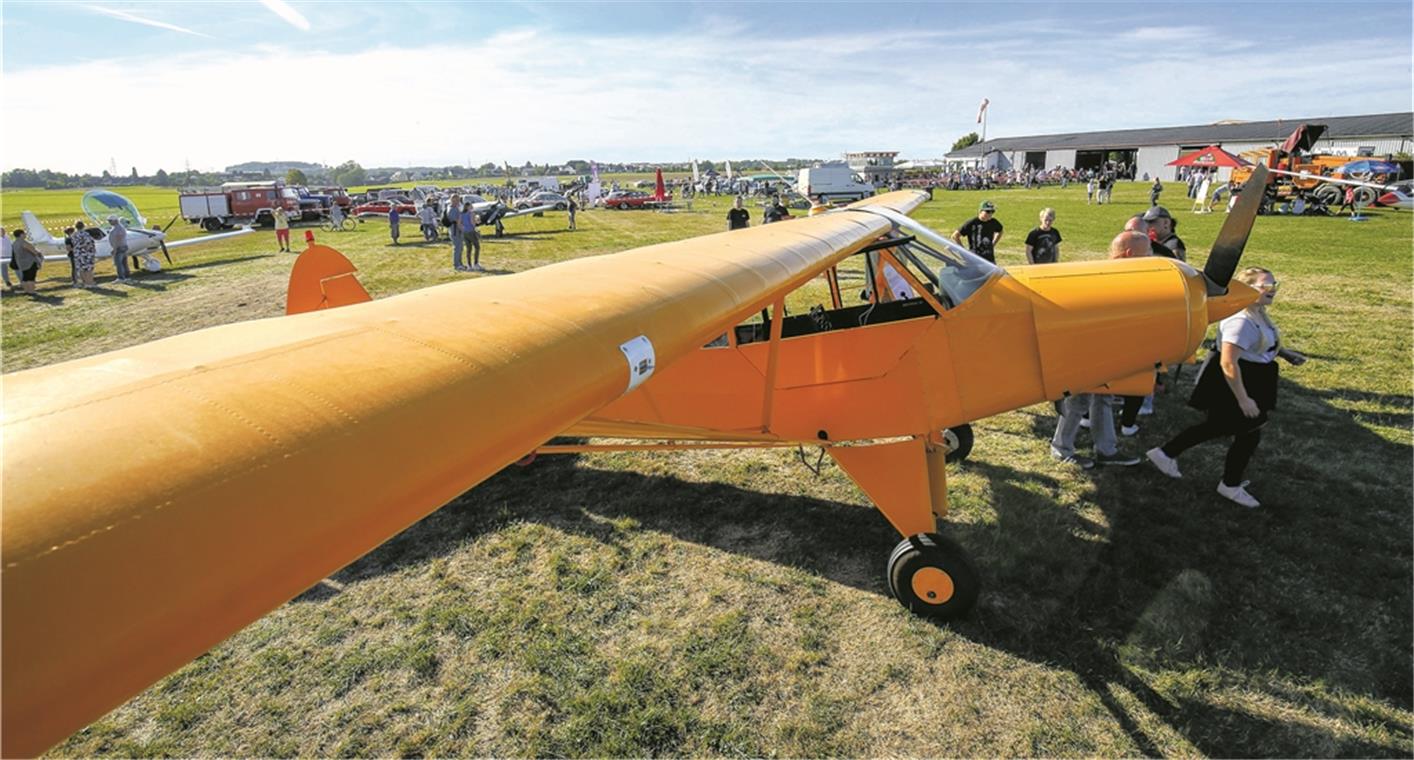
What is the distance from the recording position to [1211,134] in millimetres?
57281

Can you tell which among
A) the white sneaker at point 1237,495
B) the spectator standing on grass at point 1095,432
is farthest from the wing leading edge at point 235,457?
the white sneaker at point 1237,495

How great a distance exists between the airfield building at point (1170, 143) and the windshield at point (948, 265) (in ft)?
164

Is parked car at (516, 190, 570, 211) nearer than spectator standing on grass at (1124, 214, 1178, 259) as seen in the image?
No

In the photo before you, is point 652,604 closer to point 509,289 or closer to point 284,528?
point 509,289

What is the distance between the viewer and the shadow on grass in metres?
3.00

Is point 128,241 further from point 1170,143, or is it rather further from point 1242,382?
point 1170,143

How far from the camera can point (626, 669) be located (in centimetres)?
324

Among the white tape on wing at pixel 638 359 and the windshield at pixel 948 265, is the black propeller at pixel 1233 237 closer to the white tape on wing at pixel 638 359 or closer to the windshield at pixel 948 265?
the windshield at pixel 948 265

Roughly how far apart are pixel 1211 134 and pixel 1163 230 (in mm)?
68945

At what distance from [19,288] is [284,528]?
21.7 metres

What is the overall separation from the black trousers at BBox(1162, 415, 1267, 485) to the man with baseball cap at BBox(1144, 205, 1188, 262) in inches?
86.1

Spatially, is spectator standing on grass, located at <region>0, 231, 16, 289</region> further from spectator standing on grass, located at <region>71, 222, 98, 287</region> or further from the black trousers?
the black trousers

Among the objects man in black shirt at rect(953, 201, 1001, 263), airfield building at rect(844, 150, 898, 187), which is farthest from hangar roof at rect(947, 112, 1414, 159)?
man in black shirt at rect(953, 201, 1001, 263)

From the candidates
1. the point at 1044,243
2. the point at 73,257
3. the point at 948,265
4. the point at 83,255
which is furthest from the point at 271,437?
the point at 73,257
